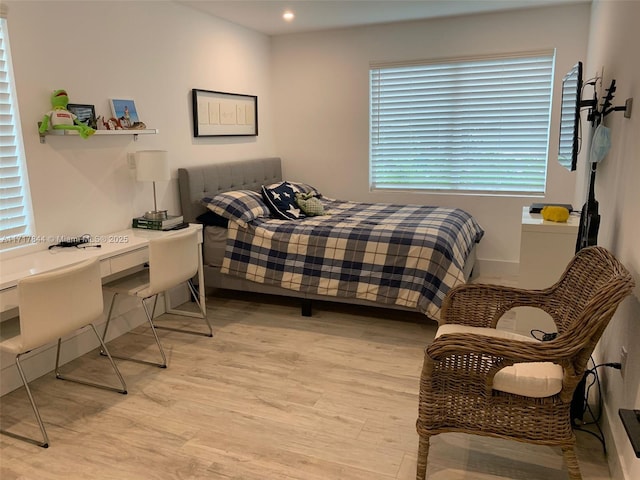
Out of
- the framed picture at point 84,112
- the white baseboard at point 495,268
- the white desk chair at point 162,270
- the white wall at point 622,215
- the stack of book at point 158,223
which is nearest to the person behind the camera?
the white wall at point 622,215

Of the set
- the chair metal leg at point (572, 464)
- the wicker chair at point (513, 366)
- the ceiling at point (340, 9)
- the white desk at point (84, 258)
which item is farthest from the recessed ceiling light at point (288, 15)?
the chair metal leg at point (572, 464)

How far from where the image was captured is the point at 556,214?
9.46 ft

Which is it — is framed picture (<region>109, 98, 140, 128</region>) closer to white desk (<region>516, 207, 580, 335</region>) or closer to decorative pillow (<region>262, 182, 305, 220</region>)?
decorative pillow (<region>262, 182, 305, 220</region>)

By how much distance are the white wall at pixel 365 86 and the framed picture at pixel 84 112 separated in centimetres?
259

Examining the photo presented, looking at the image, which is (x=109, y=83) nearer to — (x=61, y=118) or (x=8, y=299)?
(x=61, y=118)

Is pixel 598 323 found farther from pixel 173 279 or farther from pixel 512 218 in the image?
pixel 512 218

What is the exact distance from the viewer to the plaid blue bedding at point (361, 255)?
338 cm

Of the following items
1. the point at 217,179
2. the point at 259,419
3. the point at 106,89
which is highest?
the point at 106,89

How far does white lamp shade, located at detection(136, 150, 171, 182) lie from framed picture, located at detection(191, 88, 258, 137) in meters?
0.87

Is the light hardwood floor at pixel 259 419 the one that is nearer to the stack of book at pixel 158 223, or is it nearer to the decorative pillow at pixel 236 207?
the stack of book at pixel 158 223

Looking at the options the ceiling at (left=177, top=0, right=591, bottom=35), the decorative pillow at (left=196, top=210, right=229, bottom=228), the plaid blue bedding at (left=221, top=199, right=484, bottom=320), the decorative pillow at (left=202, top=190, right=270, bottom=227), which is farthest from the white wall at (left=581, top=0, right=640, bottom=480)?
the decorative pillow at (left=196, top=210, right=229, bottom=228)

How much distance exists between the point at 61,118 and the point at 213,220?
1.44 meters

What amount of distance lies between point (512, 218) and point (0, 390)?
4.28 meters

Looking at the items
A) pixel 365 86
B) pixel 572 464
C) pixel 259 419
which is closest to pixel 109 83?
pixel 259 419
